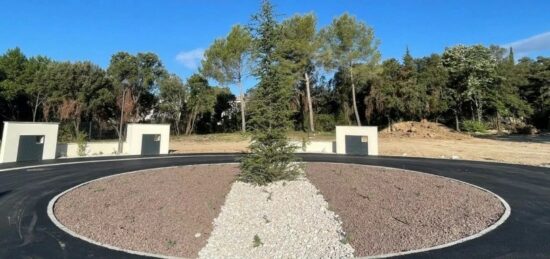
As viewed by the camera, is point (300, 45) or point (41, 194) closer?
point (41, 194)

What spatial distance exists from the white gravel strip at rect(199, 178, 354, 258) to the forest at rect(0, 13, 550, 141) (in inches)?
889

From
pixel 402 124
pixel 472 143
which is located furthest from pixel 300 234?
pixel 402 124

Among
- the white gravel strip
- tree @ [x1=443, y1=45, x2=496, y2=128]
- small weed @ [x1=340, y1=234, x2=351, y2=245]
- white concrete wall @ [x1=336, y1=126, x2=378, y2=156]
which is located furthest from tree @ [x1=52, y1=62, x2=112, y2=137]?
tree @ [x1=443, y1=45, x2=496, y2=128]

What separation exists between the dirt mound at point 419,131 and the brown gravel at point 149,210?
93.8 ft

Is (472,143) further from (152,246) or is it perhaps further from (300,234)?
(152,246)

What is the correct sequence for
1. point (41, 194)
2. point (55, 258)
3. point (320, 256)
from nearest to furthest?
point (55, 258) → point (320, 256) → point (41, 194)

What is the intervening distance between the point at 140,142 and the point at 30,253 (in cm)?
1836

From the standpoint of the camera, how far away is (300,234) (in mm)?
8234

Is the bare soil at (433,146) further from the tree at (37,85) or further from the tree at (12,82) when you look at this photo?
the tree at (12,82)

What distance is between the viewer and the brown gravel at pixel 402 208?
764cm

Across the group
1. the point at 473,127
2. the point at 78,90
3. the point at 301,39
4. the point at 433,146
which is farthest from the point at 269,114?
the point at 473,127

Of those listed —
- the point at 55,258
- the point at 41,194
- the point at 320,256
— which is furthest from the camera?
the point at 41,194

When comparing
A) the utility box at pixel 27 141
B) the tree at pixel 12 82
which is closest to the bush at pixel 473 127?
the utility box at pixel 27 141

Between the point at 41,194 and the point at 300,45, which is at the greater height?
the point at 300,45
